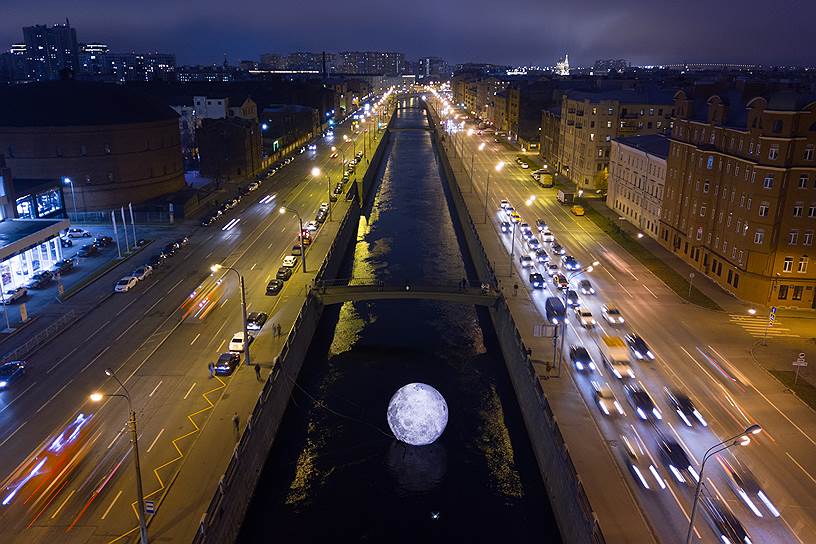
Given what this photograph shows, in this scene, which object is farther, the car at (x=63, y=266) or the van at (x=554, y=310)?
the car at (x=63, y=266)

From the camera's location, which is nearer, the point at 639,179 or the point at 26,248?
the point at 26,248

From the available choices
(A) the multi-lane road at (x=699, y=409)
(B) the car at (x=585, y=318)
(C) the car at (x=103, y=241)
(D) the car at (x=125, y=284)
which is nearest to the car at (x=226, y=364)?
(D) the car at (x=125, y=284)

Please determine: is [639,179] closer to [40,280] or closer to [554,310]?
[554,310]

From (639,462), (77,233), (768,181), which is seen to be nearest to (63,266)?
(77,233)

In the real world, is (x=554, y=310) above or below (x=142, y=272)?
below

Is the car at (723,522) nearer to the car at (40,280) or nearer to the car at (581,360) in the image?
the car at (581,360)

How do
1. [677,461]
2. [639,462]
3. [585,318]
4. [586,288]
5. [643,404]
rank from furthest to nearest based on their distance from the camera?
[586,288] < [585,318] < [643,404] < [639,462] < [677,461]

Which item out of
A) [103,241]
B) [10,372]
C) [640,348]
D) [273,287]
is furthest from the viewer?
[103,241]
